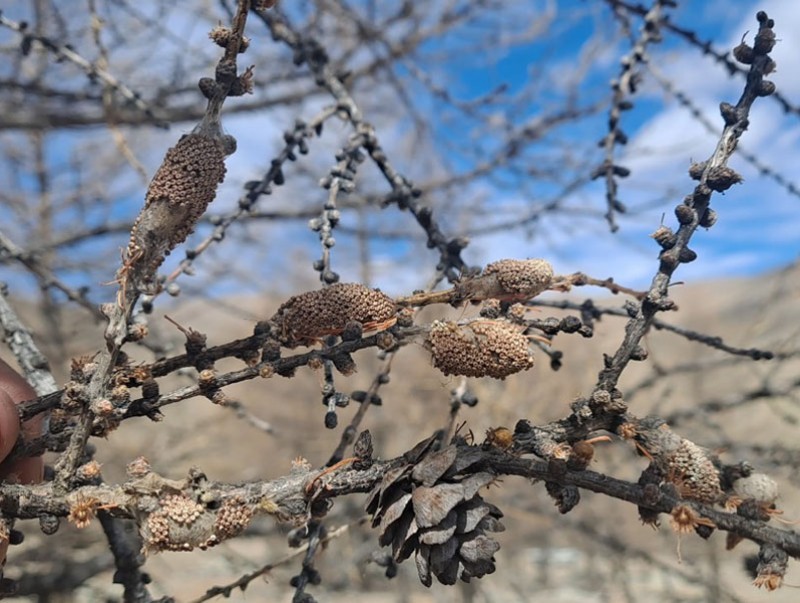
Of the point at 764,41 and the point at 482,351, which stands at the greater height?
the point at 764,41

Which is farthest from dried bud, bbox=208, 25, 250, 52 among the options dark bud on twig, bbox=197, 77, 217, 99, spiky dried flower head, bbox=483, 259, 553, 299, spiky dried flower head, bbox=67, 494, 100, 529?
spiky dried flower head, bbox=67, 494, 100, 529

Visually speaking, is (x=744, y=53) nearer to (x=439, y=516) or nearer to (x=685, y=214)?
(x=685, y=214)

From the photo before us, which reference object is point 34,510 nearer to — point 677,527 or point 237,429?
point 677,527

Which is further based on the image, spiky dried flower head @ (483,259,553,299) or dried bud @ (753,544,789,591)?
spiky dried flower head @ (483,259,553,299)

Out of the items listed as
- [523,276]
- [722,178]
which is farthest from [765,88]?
[523,276]

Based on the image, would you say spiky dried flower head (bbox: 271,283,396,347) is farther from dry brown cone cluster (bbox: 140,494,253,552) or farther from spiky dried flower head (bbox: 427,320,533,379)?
dry brown cone cluster (bbox: 140,494,253,552)

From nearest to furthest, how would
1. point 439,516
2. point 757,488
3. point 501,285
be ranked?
point 439,516 < point 757,488 < point 501,285

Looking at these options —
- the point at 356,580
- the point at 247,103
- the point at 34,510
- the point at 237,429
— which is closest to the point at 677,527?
the point at 34,510
